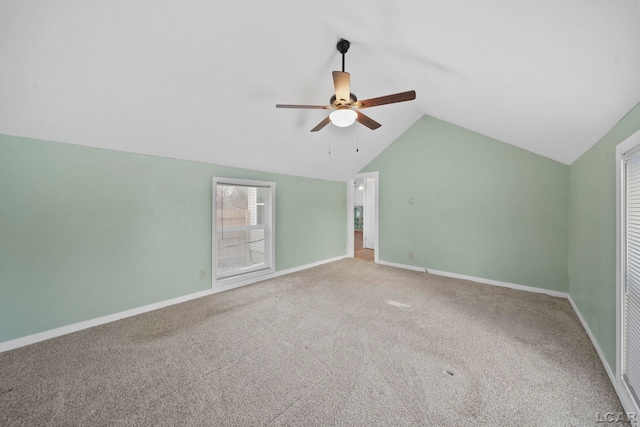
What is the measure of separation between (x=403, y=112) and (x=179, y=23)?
3327 millimetres

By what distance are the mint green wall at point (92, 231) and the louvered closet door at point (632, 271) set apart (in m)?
3.89

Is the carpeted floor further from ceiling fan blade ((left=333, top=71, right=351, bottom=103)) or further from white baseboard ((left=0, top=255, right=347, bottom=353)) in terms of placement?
ceiling fan blade ((left=333, top=71, right=351, bottom=103))

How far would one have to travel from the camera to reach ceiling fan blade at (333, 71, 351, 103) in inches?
80.5

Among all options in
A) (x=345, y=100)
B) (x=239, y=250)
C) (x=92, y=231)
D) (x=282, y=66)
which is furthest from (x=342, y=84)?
(x=239, y=250)

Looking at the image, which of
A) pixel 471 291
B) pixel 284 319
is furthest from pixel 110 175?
pixel 471 291

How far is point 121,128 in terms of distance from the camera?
238 cm

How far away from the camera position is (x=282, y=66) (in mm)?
2424

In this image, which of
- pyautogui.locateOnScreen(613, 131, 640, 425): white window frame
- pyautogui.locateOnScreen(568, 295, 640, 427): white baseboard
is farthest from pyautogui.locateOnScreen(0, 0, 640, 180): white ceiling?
pyautogui.locateOnScreen(568, 295, 640, 427): white baseboard

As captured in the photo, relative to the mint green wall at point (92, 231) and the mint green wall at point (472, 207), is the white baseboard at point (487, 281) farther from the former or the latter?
the mint green wall at point (92, 231)

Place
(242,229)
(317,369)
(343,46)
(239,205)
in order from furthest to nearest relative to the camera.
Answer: (239,205) < (242,229) < (343,46) < (317,369)

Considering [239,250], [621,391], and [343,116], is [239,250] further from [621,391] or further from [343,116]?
[621,391]

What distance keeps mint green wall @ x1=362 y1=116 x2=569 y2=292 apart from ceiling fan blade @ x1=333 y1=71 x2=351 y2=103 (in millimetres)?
2760

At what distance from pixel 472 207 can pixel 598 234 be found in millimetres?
1974

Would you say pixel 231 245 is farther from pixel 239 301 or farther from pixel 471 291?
pixel 471 291
